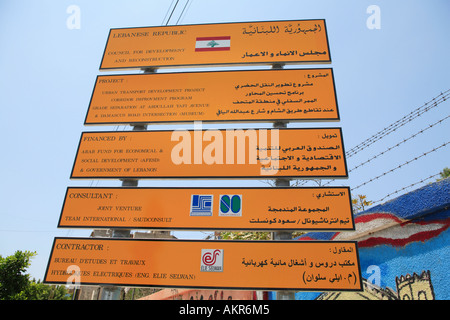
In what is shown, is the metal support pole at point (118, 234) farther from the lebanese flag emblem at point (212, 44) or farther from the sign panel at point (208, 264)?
the lebanese flag emblem at point (212, 44)

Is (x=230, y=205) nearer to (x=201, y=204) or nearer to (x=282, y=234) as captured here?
(x=201, y=204)

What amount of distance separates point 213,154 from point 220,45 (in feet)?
8.80

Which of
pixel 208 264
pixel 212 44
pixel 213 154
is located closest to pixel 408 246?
pixel 208 264

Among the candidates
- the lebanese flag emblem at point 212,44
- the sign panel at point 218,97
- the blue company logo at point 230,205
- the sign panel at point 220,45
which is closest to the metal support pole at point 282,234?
the sign panel at point 218,97

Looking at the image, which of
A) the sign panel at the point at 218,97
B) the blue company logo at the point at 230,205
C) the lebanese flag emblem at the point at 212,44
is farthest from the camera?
the lebanese flag emblem at the point at 212,44

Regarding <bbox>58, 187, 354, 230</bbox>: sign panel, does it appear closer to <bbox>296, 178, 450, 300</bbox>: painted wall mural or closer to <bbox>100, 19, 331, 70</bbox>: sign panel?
<bbox>296, 178, 450, 300</bbox>: painted wall mural

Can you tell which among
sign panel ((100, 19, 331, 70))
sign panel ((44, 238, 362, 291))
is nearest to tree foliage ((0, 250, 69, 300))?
sign panel ((44, 238, 362, 291))

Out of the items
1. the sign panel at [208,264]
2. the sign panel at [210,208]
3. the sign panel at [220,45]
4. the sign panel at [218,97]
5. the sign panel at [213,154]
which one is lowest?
the sign panel at [208,264]

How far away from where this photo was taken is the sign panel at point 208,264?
12.7 ft

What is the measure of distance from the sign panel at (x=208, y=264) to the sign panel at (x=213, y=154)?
1140mm

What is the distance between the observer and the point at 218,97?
5.38 metres

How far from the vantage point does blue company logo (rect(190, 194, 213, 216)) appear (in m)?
4.43
